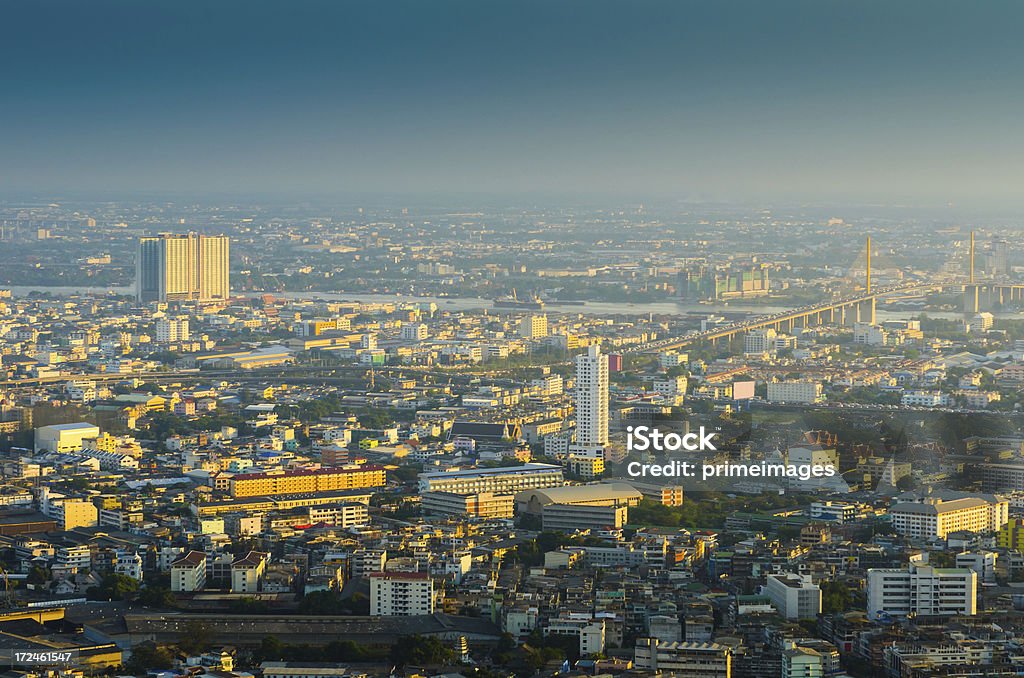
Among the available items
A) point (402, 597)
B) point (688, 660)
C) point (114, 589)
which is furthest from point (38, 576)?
point (688, 660)

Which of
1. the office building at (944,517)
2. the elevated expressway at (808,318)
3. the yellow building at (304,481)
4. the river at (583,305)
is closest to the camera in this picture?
the office building at (944,517)

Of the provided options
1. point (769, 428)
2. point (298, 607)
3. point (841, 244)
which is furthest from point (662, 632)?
point (841, 244)

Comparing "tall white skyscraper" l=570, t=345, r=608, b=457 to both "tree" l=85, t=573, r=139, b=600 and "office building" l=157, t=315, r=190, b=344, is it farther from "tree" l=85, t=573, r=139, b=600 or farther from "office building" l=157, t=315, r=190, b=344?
"office building" l=157, t=315, r=190, b=344

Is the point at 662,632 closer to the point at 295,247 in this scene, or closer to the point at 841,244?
A: the point at 841,244

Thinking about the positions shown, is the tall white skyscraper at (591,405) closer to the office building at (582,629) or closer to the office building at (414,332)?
the office building at (582,629)

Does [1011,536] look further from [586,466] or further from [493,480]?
[586,466]

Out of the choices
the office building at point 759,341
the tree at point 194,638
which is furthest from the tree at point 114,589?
the office building at point 759,341
